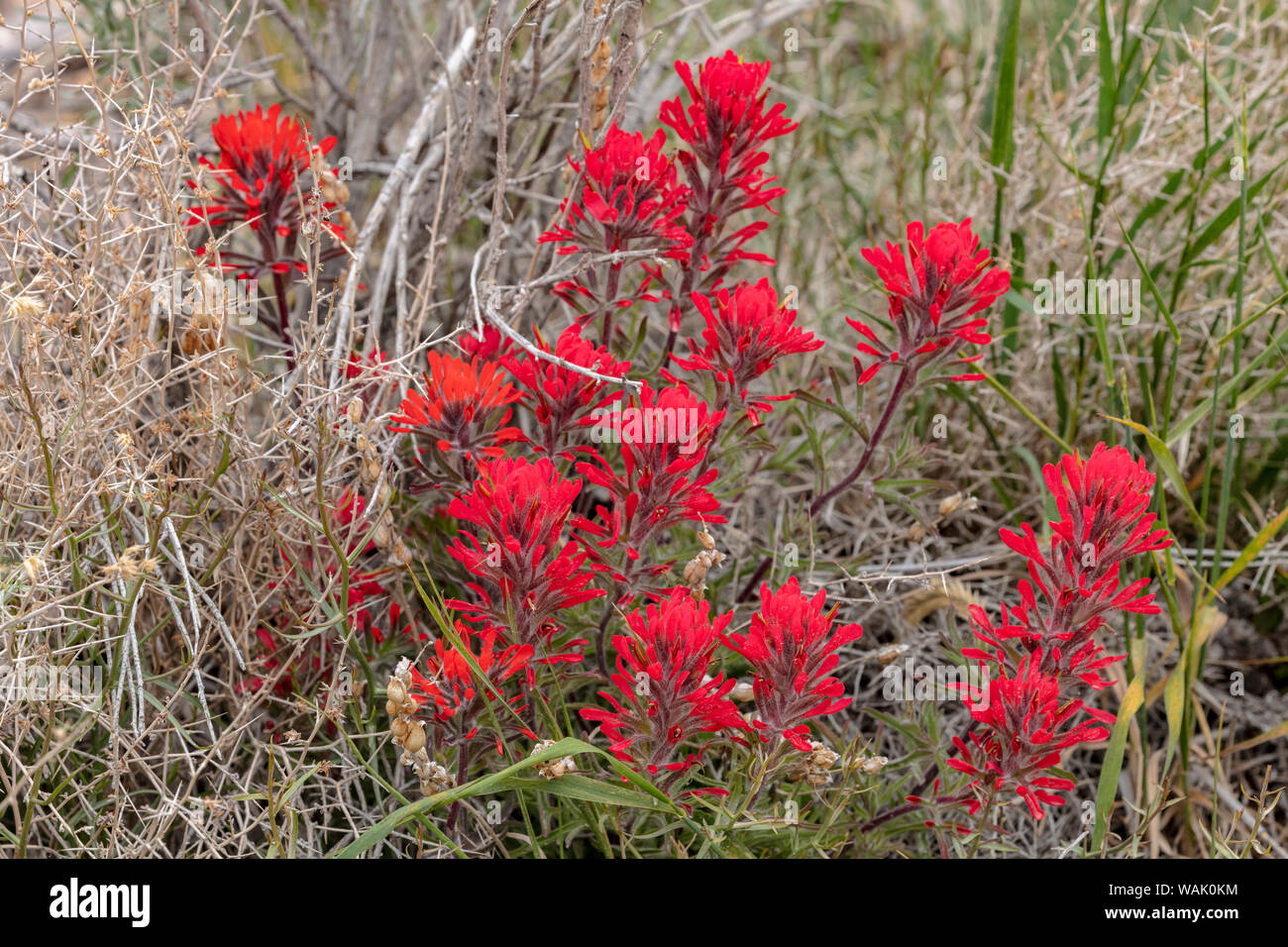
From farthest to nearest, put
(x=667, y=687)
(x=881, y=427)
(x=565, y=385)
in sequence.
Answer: (x=881, y=427) → (x=565, y=385) → (x=667, y=687)

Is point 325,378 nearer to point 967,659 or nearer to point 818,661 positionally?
point 818,661

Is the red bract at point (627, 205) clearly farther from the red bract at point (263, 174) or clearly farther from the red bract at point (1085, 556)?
the red bract at point (1085, 556)

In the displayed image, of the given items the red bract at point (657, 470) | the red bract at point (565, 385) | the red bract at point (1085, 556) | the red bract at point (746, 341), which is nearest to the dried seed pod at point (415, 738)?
the red bract at point (657, 470)

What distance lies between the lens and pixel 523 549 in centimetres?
141

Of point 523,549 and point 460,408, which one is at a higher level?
point 460,408

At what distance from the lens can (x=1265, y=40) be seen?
3010 millimetres

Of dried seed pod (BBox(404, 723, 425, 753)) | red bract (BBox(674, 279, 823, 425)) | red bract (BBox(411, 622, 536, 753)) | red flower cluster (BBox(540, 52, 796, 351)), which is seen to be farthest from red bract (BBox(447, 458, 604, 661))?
red flower cluster (BBox(540, 52, 796, 351))

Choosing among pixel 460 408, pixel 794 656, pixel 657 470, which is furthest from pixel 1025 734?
pixel 460 408

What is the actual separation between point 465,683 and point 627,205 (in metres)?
0.74

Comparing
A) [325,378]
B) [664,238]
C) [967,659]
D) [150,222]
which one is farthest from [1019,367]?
[150,222]

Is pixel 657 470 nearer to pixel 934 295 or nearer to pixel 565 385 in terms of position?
pixel 565 385

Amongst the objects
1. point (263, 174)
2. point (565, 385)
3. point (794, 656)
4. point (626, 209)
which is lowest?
point (794, 656)

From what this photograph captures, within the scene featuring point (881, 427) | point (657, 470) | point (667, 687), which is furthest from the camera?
point (881, 427)

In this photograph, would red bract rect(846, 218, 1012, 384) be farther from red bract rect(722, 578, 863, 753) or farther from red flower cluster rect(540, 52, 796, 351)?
red bract rect(722, 578, 863, 753)
